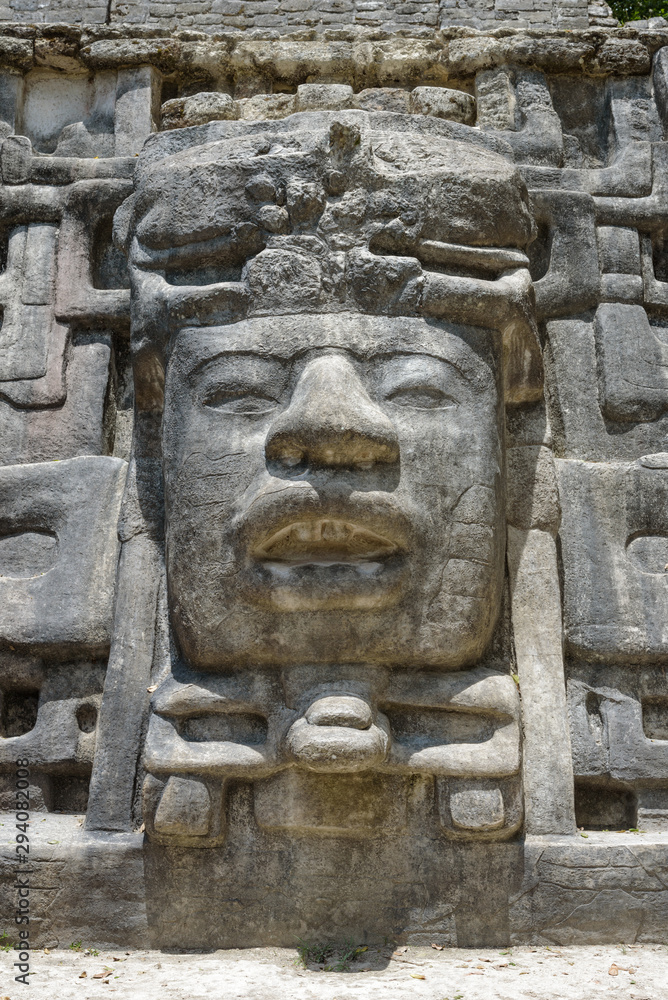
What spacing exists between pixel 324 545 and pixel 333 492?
0.64 feet

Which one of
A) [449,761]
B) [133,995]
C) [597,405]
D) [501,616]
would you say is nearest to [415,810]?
[449,761]

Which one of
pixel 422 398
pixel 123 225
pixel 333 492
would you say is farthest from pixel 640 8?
pixel 333 492

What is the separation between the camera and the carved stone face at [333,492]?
3.17 metres

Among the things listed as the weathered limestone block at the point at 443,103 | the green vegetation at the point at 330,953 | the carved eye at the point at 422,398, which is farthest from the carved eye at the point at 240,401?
the weathered limestone block at the point at 443,103

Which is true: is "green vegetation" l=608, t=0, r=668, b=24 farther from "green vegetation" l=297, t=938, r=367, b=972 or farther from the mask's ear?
"green vegetation" l=297, t=938, r=367, b=972

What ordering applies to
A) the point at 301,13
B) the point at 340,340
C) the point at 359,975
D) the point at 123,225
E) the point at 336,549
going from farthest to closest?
the point at 301,13, the point at 123,225, the point at 340,340, the point at 336,549, the point at 359,975

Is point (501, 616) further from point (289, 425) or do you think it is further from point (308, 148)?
point (308, 148)

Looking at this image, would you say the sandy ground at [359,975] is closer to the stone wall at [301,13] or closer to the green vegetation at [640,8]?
the stone wall at [301,13]

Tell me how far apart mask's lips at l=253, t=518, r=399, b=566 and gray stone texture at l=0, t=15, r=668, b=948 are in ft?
0.04

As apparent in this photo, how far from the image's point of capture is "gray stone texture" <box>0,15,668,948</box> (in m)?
3.19

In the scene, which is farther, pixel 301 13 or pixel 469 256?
pixel 301 13

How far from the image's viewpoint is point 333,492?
3.13 meters

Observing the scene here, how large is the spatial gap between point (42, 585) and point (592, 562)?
2252 millimetres
